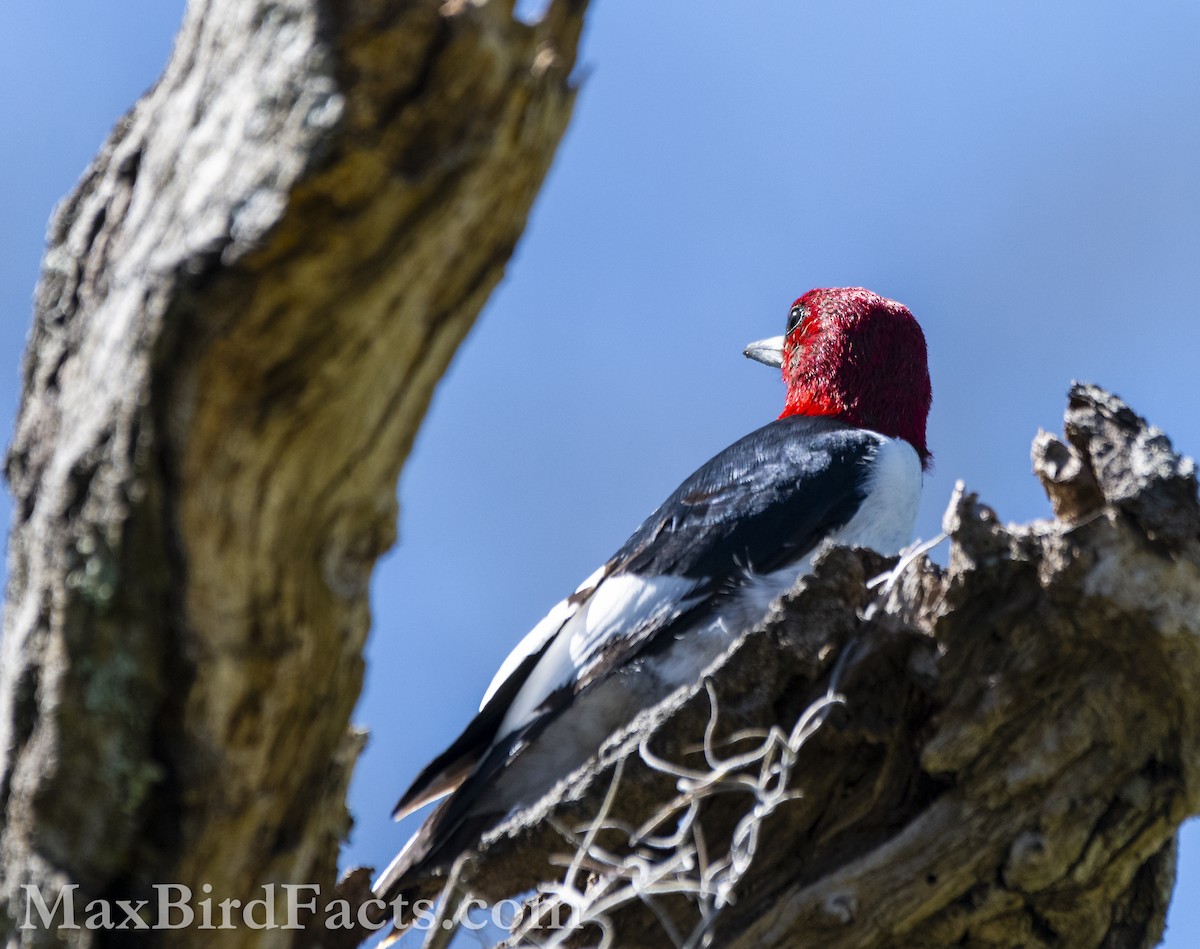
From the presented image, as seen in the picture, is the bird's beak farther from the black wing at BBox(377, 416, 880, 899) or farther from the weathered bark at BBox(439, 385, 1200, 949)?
the weathered bark at BBox(439, 385, 1200, 949)

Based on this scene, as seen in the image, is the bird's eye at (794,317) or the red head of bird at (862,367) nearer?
the red head of bird at (862,367)

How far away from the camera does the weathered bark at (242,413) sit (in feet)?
4.58

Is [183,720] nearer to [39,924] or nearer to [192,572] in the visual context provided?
[192,572]

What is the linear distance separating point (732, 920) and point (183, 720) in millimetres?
1029

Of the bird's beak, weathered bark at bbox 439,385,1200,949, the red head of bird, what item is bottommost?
weathered bark at bbox 439,385,1200,949

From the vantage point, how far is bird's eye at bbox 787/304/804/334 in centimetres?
420

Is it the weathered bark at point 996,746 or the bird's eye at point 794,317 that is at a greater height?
the bird's eye at point 794,317

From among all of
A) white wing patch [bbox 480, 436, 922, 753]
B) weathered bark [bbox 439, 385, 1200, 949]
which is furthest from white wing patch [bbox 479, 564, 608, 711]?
weathered bark [bbox 439, 385, 1200, 949]

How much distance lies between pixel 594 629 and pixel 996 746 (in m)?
1.06

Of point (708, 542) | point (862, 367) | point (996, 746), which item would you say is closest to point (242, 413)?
point (996, 746)

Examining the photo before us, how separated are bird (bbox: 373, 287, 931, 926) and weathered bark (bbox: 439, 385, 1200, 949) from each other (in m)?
0.52

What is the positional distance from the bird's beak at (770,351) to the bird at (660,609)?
63cm

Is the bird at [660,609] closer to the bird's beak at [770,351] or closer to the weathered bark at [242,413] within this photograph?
the bird's beak at [770,351]

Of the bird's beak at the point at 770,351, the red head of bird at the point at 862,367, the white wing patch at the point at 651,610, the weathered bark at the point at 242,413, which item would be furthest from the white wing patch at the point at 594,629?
the bird's beak at the point at 770,351
